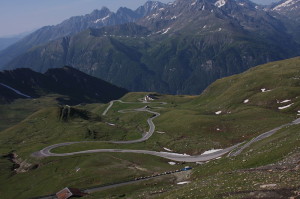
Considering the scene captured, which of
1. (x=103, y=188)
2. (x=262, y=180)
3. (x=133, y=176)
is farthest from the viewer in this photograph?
(x=133, y=176)

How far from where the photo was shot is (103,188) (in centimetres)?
8881

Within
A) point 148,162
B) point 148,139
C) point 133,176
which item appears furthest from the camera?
point 148,139

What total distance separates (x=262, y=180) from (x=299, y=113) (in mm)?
103728

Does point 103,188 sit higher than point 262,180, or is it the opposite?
point 262,180

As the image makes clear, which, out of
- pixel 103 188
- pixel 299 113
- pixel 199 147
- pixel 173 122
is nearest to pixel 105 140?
pixel 173 122

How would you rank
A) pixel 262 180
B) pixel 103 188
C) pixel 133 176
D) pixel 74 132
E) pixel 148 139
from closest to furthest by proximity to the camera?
pixel 262 180, pixel 103 188, pixel 133 176, pixel 148 139, pixel 74 132

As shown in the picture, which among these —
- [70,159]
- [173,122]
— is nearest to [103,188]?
[70,159]

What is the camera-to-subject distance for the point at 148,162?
109375 mm

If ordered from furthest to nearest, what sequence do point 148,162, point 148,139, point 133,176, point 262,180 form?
1. point 148,139
2. point 148,162
3. point 133,176
4. point 262,180

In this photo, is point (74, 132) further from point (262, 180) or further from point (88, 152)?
point (262, 180)

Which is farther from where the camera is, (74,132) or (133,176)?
(74,132)

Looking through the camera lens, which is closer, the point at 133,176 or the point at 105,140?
the point at 133,176

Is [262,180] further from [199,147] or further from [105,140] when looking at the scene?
[105,140]

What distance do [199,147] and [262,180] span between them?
80904 millimetres
